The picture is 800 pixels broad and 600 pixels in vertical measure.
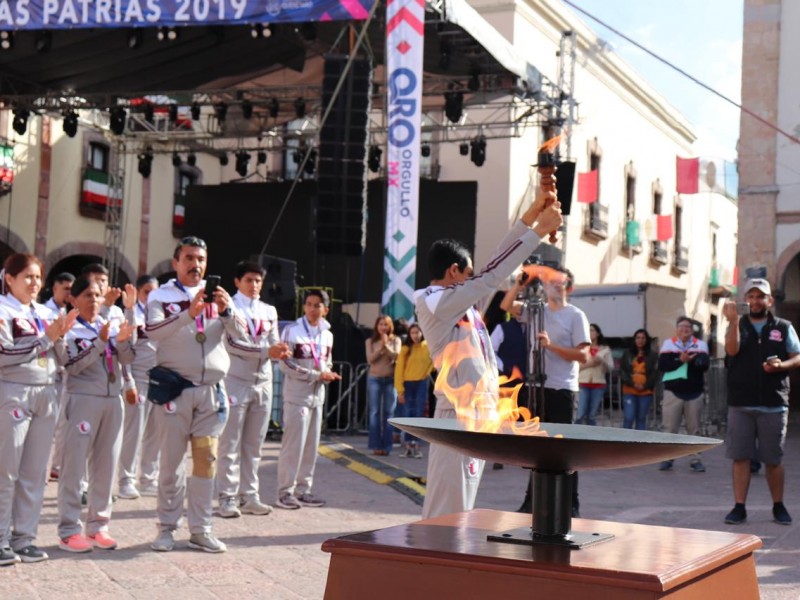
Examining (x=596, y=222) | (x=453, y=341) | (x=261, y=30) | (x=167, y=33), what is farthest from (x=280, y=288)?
(x=596, y=222)

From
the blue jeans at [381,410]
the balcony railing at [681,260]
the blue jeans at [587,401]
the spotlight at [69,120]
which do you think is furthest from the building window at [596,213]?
the blue jeans at [381,410]

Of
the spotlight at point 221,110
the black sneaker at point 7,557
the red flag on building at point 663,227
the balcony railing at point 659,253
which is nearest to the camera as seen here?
the black sneaker at point 7,557

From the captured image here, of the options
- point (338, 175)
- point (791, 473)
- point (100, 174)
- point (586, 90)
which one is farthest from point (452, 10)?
point (586, 90)

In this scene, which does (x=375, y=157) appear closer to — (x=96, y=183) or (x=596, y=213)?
(x=96, y=183)

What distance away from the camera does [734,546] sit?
10.9ft

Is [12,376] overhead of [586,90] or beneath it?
beneath

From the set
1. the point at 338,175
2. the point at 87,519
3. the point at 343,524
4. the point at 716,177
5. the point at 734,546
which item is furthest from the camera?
the point at 716,177

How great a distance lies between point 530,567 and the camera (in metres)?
2.90

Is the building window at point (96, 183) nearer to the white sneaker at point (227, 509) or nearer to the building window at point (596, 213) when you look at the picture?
the building window at point (596, 213)

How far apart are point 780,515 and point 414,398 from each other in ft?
18.7

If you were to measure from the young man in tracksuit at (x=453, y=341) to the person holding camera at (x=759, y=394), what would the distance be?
401 centimetres

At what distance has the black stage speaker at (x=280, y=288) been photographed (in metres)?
17.0

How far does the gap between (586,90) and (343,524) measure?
23551mm

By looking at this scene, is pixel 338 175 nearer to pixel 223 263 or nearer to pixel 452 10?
pixel 452 10
